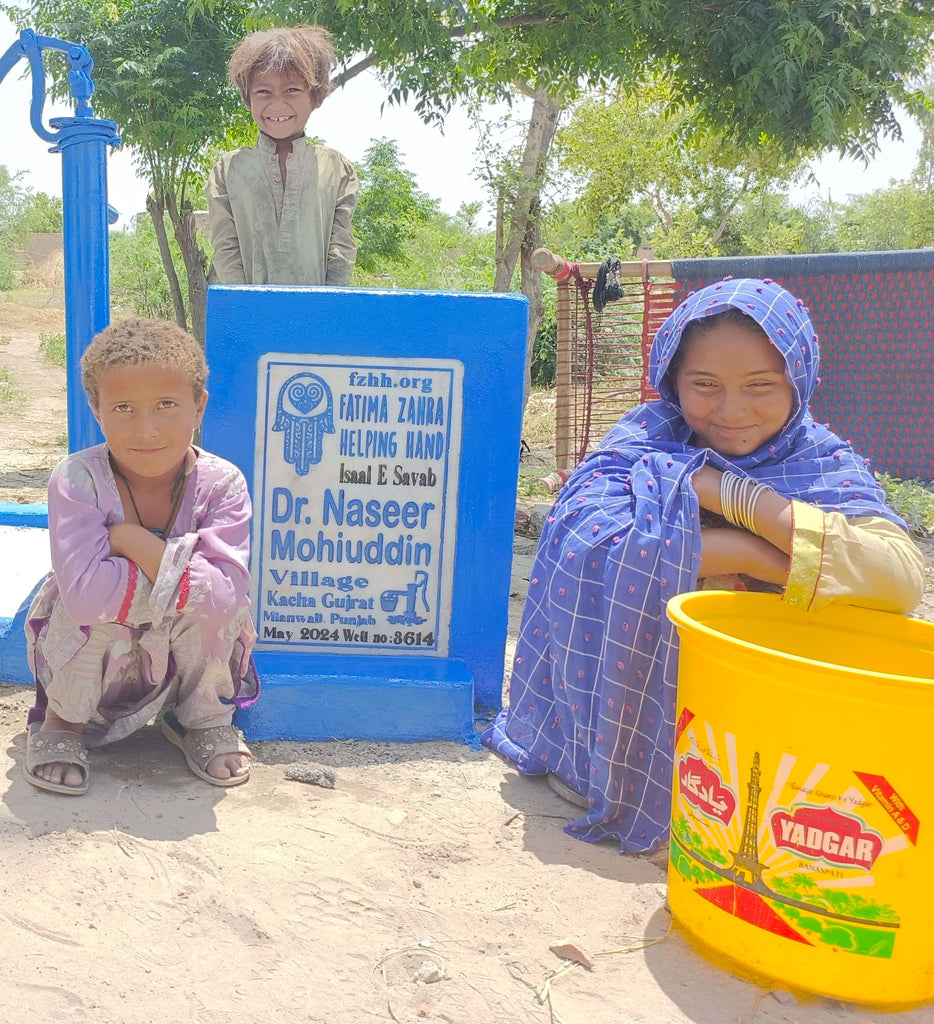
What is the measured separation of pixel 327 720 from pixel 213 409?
96 centimetres

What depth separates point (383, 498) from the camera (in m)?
3.08

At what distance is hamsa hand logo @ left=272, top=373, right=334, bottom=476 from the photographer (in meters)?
3.03

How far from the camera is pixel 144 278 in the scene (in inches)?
840

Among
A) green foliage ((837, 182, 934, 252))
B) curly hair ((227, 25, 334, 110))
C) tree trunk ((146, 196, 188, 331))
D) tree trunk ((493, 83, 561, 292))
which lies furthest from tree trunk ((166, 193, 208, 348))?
green foliage ((837, 182, 934, 252))

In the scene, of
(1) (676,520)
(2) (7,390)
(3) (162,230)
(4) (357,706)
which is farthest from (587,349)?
(2) (7,390)

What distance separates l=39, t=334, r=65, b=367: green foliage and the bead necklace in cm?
1334

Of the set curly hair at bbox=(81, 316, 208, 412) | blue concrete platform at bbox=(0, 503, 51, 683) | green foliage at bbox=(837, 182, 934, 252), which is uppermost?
green foliage at bbox=(837, 182, 934, 252)

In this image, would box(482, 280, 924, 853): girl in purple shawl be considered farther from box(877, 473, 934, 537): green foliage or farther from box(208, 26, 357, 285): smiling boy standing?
box(877, 473, 934, 537): green foliage

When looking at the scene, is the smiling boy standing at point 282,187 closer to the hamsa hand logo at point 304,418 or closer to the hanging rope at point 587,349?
the hamsa hand logo at point 304,418

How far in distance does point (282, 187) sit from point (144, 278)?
18700 mm

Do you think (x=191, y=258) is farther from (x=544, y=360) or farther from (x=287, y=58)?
(x=544, y=360)

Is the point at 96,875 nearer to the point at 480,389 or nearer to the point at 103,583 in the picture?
the point at 103,583

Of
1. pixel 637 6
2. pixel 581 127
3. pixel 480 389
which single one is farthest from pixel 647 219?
pixel 480 389

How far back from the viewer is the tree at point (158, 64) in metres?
7.81
